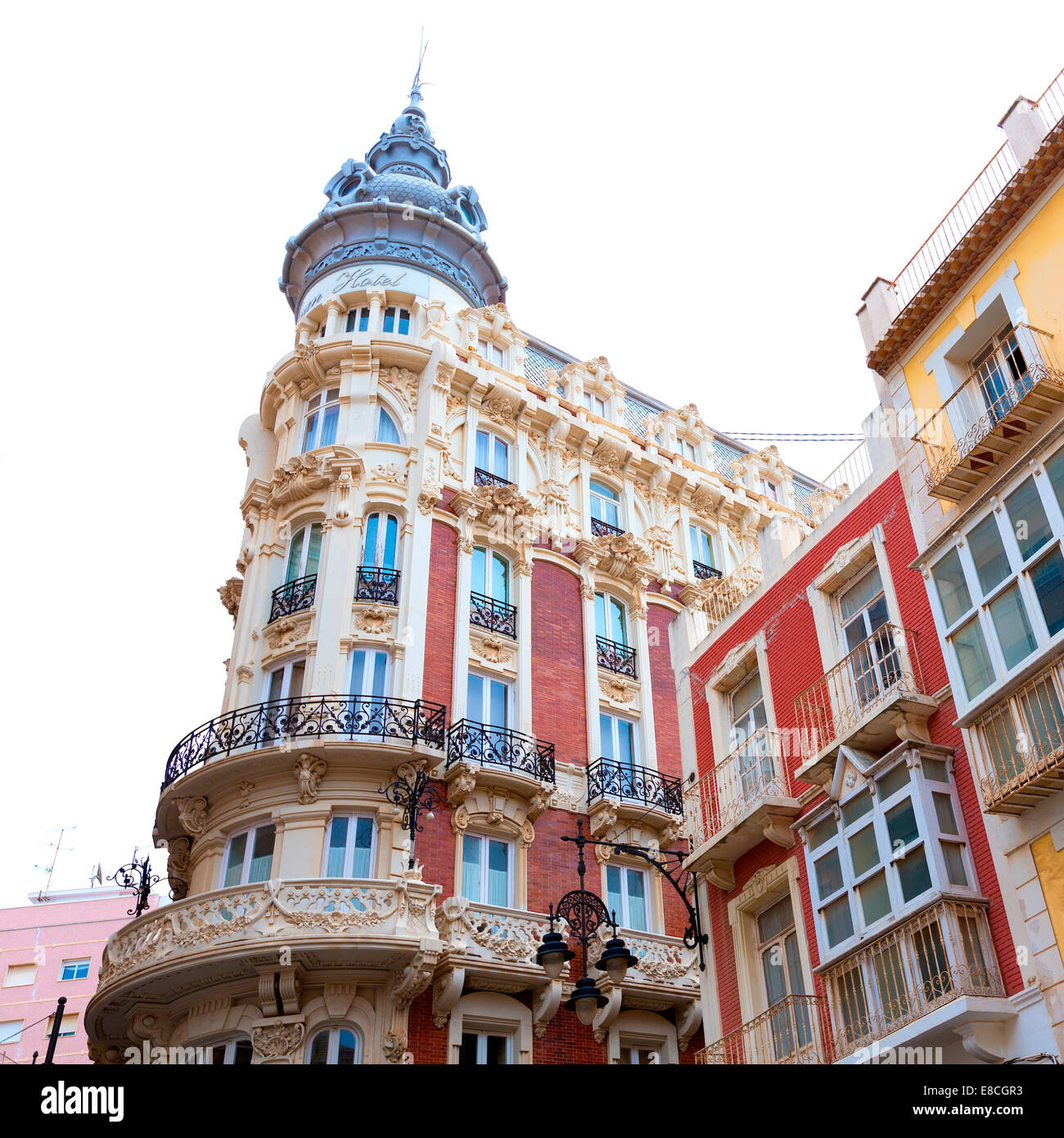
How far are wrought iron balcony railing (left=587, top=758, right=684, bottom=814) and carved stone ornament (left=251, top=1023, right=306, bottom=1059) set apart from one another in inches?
349

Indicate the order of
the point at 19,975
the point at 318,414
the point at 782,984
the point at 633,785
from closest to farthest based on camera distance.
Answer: the point at 782,984 → the point at 633,785 → the point at 318,414 → the point at 19,975

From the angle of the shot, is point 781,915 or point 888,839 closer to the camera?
point 888,839

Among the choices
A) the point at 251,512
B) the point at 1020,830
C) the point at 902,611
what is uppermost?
the point at 251,512

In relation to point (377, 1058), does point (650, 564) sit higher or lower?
higher

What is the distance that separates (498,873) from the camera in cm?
2542

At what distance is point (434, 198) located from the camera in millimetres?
38500

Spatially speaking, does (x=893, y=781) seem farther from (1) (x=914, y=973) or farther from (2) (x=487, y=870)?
(2) (x=487, y=870)

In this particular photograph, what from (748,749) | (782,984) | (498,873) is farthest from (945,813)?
(498,873)

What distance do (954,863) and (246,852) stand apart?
51.5ft

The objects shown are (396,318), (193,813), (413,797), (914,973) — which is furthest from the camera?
(396,318)

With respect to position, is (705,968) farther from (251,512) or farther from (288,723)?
(251,512)

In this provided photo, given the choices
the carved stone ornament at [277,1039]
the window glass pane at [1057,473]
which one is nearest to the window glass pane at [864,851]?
the window glass pane at [1057,473]
